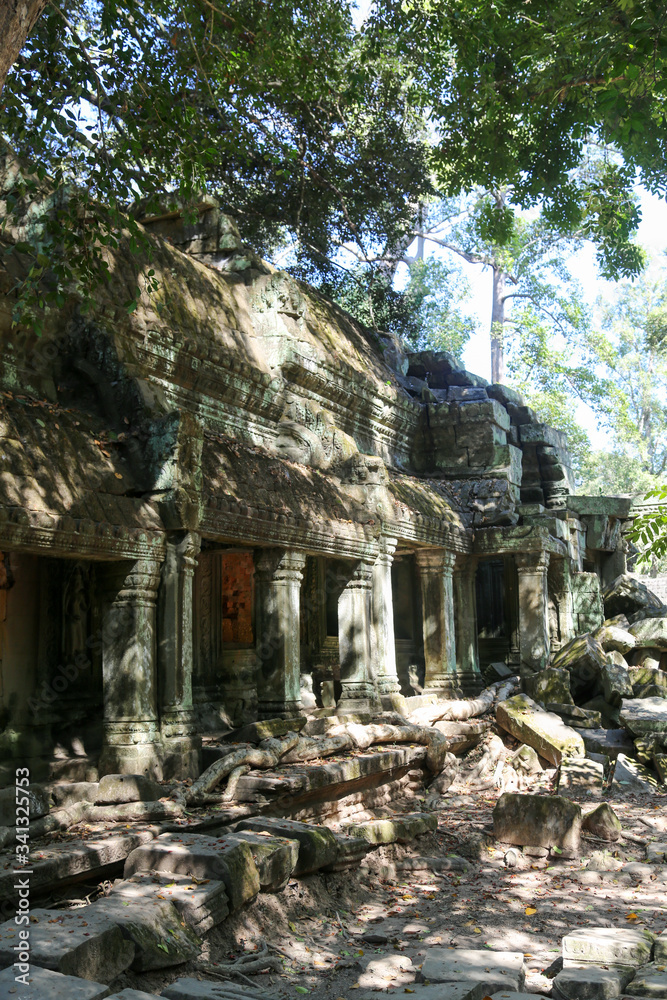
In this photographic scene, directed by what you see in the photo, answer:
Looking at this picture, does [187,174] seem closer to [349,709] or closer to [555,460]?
[349,709]

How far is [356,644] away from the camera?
10688 millimetres

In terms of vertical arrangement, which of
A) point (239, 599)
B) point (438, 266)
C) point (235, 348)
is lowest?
point (239, 599)

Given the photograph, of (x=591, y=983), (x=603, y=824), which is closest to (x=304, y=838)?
(x=591, y=983)

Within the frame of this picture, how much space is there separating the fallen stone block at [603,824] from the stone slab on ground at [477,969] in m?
3.75

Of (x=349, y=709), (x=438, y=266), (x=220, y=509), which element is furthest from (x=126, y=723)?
(x=438, y=266)

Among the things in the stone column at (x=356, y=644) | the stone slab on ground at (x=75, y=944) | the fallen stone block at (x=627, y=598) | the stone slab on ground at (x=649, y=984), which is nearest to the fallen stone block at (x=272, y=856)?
the stone slab on ground at (x=75, y=944)

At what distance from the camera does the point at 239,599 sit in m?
11.4

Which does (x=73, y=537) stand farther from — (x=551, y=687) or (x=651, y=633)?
(x=651, y=633)

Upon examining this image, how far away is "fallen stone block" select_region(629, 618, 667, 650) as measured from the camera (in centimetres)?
1520

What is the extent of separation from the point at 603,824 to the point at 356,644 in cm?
345

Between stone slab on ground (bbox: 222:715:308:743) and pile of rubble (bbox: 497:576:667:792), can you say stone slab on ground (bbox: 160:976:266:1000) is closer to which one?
stone slab on ground (bbox: 222:715:308:743)

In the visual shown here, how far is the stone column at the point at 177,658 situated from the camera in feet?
24.5

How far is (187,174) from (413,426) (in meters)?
8.29

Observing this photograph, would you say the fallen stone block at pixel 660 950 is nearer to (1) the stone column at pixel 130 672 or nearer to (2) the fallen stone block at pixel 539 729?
(1) the stone column at pixel 130 672
